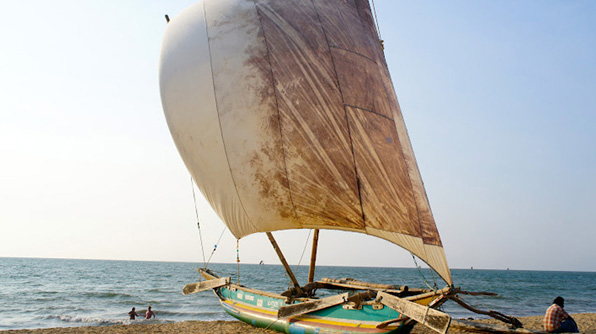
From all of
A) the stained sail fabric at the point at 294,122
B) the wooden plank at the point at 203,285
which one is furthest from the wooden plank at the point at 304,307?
the wooden plank at the point at 203,285

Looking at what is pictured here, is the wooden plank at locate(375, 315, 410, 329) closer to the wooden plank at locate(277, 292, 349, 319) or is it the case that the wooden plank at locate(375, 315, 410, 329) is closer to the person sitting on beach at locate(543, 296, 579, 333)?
the wooden plank at locate(277, 292, 349, 319)

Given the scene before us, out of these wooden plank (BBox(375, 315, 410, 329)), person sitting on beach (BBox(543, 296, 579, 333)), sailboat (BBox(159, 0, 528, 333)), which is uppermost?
sailboat (BBox(159, 0, 528, 333))

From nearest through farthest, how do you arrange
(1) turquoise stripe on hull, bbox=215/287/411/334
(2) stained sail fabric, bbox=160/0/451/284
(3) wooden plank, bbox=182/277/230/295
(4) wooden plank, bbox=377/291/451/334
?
(4) wooden plank, bbox=377/291/451/334 → (1) turquoise stripe on hull, bbox=215/287/411/334 → (2) stained sail fabric, bbox=160/0/451/284 → (3) wooden plank, bbox=182/277/230/295

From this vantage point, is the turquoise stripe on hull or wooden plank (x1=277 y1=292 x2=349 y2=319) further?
wooden plank (x1=277 y1=292 x2=349 y2=319)

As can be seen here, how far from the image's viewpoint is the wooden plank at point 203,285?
11.0 meters

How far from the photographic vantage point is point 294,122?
8734 mm

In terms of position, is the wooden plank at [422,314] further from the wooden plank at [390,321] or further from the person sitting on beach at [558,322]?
the person sitting on beach at [558,322]

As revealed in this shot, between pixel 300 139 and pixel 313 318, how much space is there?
3.57m

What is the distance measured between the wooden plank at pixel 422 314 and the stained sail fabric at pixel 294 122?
109cm

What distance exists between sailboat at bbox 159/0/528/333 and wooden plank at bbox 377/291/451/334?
0.05 metres

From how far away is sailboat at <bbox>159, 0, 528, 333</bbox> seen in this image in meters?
8.01

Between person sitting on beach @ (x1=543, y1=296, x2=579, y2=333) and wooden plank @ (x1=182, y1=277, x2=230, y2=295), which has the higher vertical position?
wooden plank @ (x1=182, y1=277, x2=230, y2=295)

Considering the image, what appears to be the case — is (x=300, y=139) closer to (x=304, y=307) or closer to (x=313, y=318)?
(x=304, y=307)

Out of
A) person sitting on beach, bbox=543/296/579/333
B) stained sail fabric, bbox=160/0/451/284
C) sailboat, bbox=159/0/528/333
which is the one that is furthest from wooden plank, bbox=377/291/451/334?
person sitting on beach, bbox=543/296/579/333
